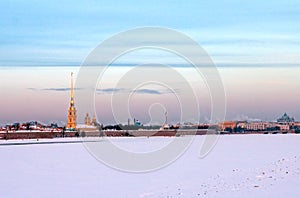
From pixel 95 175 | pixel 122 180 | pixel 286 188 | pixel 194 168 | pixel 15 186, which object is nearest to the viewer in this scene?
pixel 286 188

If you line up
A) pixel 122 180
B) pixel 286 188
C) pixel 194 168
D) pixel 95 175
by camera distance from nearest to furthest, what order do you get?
pixel 286 188 → pixel 122 180 → pixel 95 175 → pixel 194 168

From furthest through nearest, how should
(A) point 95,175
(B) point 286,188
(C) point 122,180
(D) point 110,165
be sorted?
(D) point 110,165, (A) point 95,175, (C) point 122,180, (B) point 286,188

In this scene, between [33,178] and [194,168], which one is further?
[194,168]

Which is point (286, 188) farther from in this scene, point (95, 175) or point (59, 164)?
point (59, 164)

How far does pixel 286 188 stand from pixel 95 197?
6.89 metres

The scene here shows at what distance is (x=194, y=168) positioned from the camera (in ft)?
96.2

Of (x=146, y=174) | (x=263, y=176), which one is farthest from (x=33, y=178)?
(x=263, y=176)

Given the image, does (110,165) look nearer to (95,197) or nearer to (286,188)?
(95,197)

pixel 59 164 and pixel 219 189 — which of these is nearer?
pixel 219 189

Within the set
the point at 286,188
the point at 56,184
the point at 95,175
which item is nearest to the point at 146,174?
the point at 95,175

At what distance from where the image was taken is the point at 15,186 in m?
22.4

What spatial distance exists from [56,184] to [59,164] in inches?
420

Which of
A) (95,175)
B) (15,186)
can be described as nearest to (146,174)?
(95,175)

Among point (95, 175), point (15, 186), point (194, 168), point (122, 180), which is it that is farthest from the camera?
point (194, 168)
